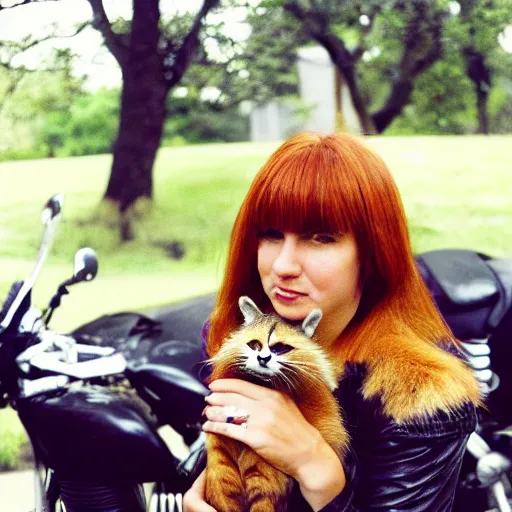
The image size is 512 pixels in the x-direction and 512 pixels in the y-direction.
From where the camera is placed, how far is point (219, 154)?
6.32 feet

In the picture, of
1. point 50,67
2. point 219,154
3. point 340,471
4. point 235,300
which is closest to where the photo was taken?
point 340,471

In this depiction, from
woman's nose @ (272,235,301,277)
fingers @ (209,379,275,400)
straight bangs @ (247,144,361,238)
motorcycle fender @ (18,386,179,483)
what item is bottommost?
motorcycle fender @ (18,386,179,483)

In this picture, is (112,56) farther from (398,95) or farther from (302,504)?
(302,504)

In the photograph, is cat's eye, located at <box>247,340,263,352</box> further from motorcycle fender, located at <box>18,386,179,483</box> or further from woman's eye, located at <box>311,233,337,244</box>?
motorcycle fender, located at <box>18,386,179,483</box>

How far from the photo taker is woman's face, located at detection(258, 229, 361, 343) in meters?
0.97

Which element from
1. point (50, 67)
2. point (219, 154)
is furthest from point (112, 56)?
point (219, 154)

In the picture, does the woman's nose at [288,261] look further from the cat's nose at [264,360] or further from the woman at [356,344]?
the cat's nose at [264,360]

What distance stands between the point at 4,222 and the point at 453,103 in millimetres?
1492

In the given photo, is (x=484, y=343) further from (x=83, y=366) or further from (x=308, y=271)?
(x=83, y=366)

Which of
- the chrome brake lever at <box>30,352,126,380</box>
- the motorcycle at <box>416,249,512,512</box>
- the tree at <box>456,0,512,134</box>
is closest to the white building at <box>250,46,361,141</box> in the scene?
the tree at <box>456,0,512,134</box>

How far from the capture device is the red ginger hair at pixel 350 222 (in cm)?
96

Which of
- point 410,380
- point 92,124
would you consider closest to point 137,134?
point 92,124

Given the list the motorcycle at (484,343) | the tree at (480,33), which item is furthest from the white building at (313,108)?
the motorcycle at (484,343)

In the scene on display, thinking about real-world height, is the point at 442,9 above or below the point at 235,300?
above
